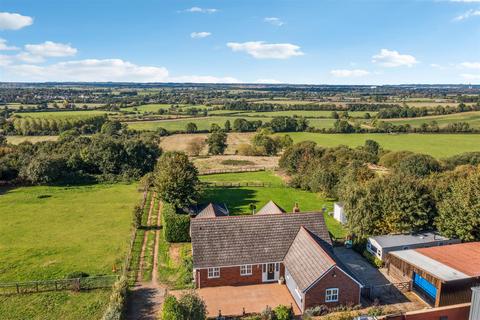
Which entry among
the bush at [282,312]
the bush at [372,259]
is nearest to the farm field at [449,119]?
the bush at [372,259]

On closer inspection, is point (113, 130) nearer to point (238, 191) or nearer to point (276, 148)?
point (276, 148)

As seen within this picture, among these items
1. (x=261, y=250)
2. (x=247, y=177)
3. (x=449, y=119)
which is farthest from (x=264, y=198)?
(x=449, y=119)

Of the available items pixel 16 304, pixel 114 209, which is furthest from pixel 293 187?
pixel 16 304

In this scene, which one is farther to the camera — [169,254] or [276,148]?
[276,148]

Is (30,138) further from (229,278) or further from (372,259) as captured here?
(372,259)

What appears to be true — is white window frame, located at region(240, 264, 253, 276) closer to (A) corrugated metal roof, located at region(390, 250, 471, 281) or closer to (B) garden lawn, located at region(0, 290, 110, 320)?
(B) garden lawn, located at region(0, 290, 110, 320)

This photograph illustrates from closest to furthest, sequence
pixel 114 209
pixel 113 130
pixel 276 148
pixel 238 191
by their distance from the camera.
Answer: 1. pixel 114 209
2. pixel 238 191
3. pixel 276 148
4. pixel 113 130

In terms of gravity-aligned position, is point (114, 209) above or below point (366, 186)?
below

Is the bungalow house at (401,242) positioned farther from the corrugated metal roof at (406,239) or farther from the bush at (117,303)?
the bush at (117,303)
